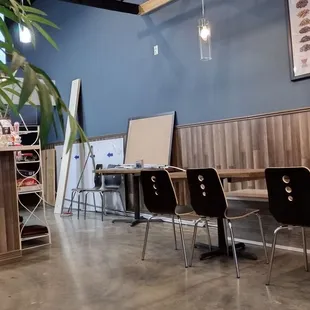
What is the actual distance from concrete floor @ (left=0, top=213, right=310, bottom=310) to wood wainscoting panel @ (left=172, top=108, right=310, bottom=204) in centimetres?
115

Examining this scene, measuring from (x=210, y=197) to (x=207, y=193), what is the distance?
0.14 feet

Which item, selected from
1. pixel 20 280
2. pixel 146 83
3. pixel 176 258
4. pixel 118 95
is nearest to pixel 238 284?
pixel 176 258

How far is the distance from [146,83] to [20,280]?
12.6 feet

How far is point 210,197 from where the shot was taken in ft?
10.6

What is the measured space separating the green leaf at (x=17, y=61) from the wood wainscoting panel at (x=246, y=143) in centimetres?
399

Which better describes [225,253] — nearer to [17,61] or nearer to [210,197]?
[210,197]

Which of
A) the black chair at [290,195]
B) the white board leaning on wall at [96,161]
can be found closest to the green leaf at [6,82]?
the black chair at [290,195]

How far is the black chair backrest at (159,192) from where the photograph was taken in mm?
3518

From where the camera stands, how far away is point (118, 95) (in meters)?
6.93

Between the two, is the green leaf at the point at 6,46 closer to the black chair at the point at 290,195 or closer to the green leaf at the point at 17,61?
the green leaf at the point at 17,61

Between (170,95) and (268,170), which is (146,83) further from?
(268,170)

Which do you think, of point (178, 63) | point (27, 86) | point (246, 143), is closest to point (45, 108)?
point (27, 86)

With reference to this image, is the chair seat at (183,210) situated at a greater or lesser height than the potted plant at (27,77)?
lesser

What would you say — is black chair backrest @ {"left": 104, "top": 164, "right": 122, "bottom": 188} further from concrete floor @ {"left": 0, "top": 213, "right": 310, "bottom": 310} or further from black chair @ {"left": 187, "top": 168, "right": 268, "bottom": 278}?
black chair @ {"left": 187, "top": 168, "right": 268, "bottom": 278}
